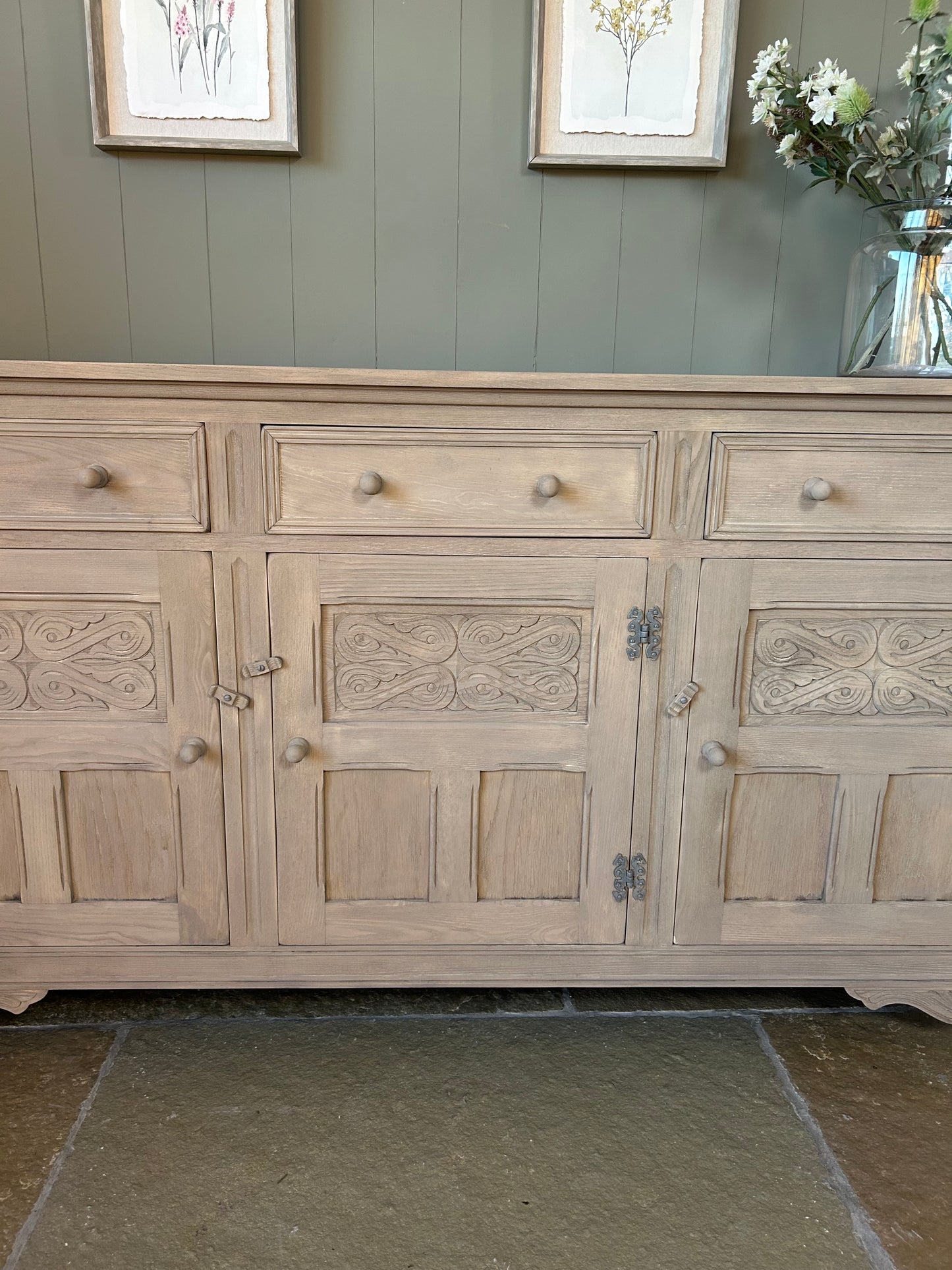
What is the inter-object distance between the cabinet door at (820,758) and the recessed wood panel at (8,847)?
1.13 m

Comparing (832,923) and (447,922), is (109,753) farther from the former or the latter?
(832,923)

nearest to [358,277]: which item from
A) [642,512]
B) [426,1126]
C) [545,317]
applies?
[545,317]

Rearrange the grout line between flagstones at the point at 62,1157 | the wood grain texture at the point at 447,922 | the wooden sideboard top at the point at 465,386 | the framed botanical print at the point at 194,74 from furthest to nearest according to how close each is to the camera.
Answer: the framed botanical print at the point at 194,74 < the wood grain texture at the point at 447,922 < the wooden sideboard top at the point at 465,386 < the grout line between flagstones at the point at 62,1157

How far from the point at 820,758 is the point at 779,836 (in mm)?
154

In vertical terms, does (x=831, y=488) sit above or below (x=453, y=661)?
above

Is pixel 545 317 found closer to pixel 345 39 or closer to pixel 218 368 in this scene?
pixel 345 39

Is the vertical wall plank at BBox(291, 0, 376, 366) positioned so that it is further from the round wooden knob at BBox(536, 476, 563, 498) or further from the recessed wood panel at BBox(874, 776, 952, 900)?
the recessed wood panel at BBox(874, 776, 952, 900)

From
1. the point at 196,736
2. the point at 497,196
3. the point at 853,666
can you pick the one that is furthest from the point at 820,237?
the point at 196,736

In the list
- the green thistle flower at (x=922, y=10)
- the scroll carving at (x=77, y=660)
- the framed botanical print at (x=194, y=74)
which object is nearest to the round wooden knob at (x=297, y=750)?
the scroll carving at (x=77, y=660)

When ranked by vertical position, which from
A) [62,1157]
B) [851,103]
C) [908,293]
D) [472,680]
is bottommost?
[62,1157]

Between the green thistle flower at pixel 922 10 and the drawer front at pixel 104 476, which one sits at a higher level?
the green thistle flower at pixel 922 10

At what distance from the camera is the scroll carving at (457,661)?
1.29 metres

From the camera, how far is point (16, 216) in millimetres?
1639

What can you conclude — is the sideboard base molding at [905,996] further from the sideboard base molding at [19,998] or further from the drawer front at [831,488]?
the sideboard base molding at [19,998]
